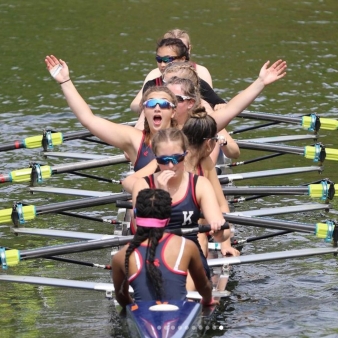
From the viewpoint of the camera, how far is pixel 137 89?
15320 millimetres

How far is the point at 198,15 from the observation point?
19312mm

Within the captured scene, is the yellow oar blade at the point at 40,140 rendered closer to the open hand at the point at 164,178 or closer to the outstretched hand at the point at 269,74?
the outstretched hand at the point at 269,74

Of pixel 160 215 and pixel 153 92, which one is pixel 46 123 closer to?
pixel 153 92

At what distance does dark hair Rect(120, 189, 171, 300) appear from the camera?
6336 mm

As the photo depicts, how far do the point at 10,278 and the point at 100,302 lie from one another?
788mm

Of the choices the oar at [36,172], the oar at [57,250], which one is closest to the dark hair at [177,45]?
the oar at [36,172]

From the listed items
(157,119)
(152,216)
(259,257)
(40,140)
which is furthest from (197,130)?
(40,140)

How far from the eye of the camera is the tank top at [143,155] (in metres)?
7.79

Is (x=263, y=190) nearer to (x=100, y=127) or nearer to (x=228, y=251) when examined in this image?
(x=228, y=251)

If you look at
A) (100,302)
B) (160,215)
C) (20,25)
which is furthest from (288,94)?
(160,215)

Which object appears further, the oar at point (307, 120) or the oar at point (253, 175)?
the oar at point (307, 120)

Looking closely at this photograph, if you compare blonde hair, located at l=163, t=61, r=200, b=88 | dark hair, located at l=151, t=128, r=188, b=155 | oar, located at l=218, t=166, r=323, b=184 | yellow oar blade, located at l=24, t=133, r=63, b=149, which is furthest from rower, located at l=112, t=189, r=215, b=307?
yellow oar blade, located at l=24, t=133, r=63, b=149

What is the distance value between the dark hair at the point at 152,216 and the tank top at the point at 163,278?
35mm

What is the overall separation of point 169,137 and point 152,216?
0.80 meters
